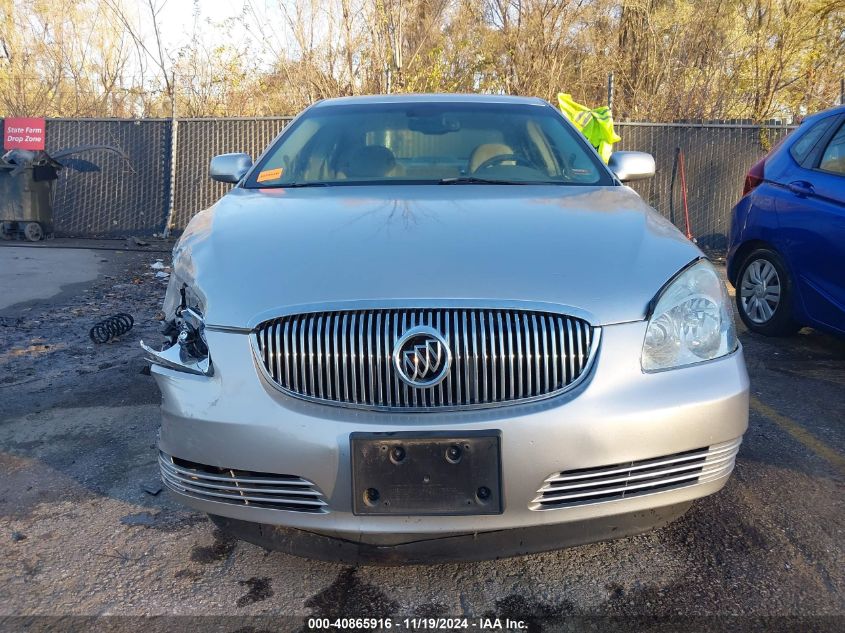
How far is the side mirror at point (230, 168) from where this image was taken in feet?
12.6

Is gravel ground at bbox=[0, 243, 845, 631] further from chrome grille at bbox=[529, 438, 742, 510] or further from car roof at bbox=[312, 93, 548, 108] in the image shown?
car roof at bbox=[312, 93, 548, 108]

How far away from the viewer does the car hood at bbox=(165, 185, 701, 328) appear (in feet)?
7.02

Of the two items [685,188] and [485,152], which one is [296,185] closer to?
[485,152]

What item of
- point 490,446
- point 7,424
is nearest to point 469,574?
point 490,446

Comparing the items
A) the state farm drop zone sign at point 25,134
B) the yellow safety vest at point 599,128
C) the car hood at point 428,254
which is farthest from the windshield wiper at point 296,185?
the state farm drop zone sign at point 25,134

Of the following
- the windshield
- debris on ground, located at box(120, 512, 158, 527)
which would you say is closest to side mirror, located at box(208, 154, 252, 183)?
the windshield

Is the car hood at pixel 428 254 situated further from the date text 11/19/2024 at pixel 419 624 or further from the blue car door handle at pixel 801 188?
the blue car door handle at pixel 801 188

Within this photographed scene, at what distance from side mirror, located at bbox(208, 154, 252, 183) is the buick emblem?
209 centimetres

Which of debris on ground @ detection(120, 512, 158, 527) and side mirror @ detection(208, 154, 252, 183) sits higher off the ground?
side mirror @ detection(208, 154, 252, 183)

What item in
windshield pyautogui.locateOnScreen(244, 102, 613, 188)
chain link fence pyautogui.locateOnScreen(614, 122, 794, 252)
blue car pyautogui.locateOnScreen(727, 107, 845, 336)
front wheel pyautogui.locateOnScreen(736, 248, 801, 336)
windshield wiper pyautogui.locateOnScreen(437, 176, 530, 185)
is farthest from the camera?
chain link fence pyautogui.locateOnScreen(614, 122, 794, 252)

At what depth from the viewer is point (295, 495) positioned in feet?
6.82

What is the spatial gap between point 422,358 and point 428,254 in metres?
0.41

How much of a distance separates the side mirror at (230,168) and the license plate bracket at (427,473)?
2.23 metres

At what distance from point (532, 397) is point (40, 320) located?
5.13 meters
